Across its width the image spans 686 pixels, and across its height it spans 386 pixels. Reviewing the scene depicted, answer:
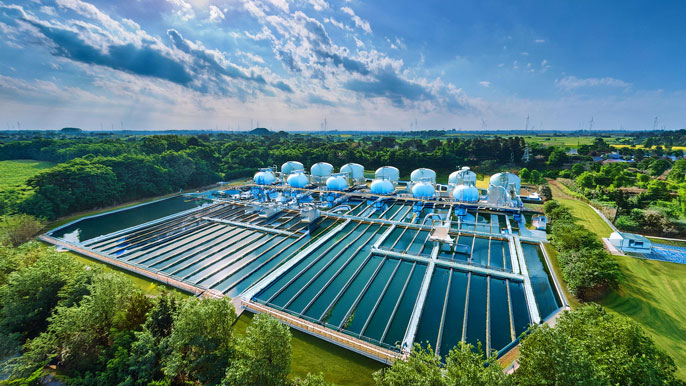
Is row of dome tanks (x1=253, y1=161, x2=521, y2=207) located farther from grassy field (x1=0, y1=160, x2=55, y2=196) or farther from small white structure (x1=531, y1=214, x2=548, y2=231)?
grassy field (x1=0, y1=160, x2=55, y2=196)

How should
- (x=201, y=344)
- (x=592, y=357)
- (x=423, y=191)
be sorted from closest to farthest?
1. (x=592, y=357)
2. (x=201, y=344)
3. (x=423, y=191)

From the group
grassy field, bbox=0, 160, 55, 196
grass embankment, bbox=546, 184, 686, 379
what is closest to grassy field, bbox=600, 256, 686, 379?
grass embankment, bbox=546, 184, 686, 379

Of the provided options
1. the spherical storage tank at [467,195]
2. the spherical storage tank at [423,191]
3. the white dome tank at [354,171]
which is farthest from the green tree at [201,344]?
the white dome tank at [354,171]

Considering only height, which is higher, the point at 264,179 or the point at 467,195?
the point at 264,179

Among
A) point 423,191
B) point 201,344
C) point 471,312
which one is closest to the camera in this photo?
point 201,344

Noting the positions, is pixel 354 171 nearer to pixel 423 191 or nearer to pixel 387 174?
pixel 387 174

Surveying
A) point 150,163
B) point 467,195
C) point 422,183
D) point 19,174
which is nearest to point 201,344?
point 467,195

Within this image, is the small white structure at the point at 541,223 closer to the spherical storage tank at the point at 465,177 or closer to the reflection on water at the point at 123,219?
the spherical storage tank at the point at 465,177

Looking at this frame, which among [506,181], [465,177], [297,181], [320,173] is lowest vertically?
[297,181]
